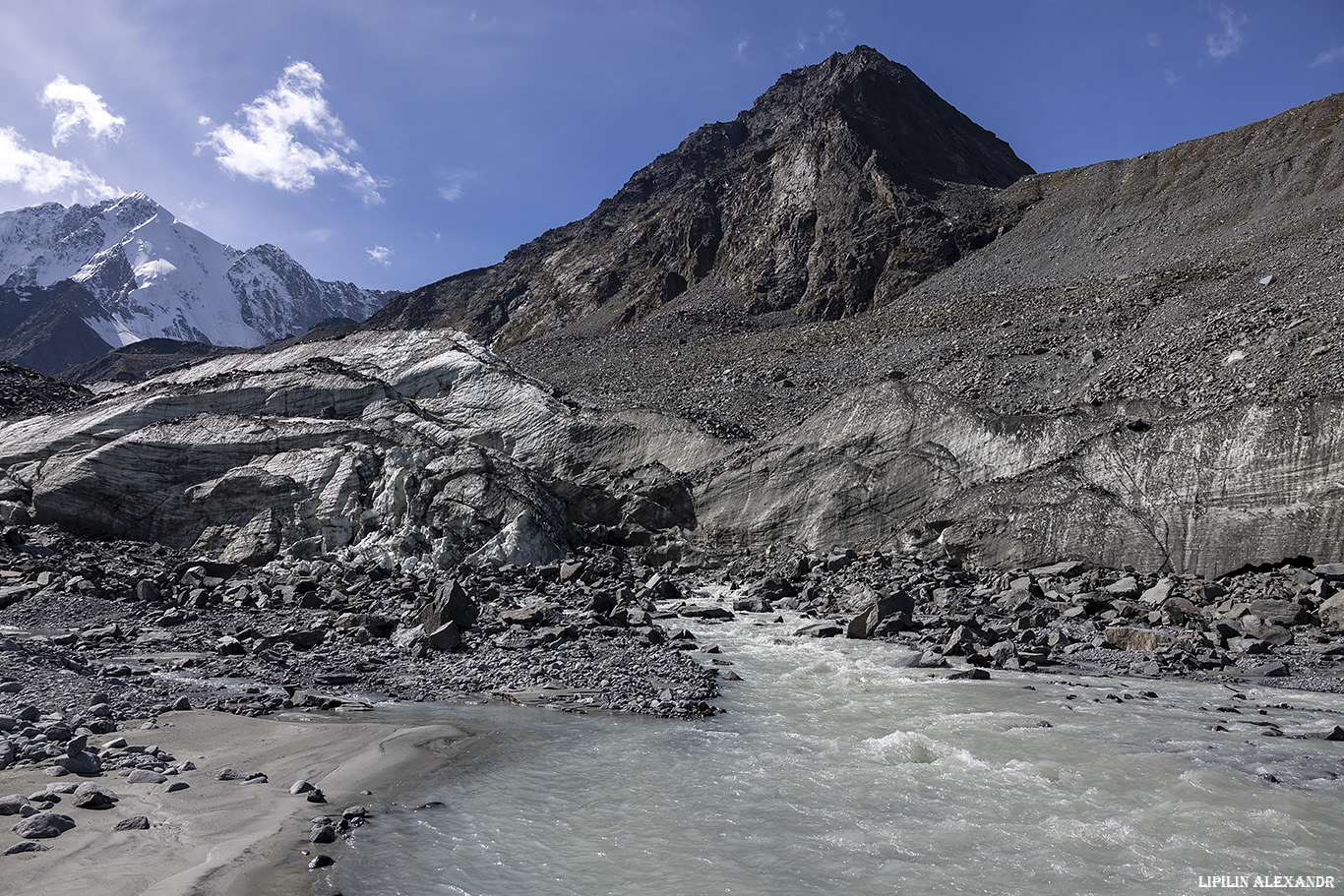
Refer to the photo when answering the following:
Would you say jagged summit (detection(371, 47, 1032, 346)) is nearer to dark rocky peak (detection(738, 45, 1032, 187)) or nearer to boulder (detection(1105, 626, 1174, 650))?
dark rocky peak (detection(738, 45, 1032, 187))

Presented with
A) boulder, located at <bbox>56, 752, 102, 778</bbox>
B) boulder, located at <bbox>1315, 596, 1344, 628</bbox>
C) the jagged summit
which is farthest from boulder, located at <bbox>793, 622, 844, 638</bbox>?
the jagged summit

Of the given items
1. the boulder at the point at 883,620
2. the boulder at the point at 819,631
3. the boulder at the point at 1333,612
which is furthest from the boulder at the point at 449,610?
the boulder at the point at 1333,612

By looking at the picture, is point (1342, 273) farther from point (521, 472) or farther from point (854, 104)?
point (854, 104)

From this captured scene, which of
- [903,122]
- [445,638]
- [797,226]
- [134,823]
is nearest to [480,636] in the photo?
[445,638]

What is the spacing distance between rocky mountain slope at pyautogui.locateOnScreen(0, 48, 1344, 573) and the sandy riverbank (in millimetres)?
13701

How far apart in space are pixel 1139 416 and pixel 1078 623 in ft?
26.6

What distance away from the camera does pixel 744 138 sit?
11925 centimetres

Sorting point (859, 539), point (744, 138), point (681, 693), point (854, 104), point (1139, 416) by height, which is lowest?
point (681, 693)

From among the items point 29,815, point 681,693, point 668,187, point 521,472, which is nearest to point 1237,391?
point 681,693

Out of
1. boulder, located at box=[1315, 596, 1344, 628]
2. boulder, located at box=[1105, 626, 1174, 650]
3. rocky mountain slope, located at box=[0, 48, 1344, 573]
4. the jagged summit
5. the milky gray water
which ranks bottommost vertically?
the milky gray water

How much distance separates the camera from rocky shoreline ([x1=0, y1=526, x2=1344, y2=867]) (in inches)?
309

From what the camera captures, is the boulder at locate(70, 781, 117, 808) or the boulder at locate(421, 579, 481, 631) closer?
the boulder at locate(70, 781, 117, 808)

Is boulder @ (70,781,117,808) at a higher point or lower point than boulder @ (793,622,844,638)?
higher

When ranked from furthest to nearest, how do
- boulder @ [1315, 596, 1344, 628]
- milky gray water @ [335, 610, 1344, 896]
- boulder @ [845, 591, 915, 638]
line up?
boulder @ [845, 591, 915, 638] → boulder @ [1315, 596, 1344, 628] → milky gray water @ [335, 610, 1344, 896]
